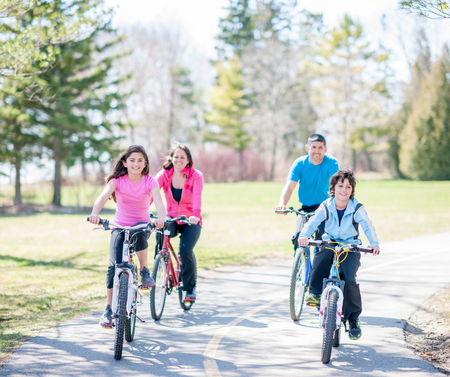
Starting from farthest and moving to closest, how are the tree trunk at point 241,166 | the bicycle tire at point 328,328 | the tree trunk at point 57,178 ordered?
the tree trunk at point 241,166 → the tree trunk at point 57,178 → the bicycle tire at point 328,328

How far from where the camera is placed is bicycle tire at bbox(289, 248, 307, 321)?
6367 mm

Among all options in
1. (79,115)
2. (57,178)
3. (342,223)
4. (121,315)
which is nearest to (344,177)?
(342,223)

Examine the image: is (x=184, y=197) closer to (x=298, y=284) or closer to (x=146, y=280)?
(x=146, y=280)

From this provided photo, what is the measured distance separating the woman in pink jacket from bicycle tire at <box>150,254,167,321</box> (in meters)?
0.31

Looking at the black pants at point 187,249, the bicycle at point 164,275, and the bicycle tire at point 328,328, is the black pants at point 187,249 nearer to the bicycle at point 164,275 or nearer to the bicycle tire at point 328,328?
the bicycle at point 164,275

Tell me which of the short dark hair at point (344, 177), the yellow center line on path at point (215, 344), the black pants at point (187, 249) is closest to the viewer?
the yellow center line on path at point (215, 344)

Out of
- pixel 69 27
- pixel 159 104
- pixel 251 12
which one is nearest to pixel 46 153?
pixel 69 27

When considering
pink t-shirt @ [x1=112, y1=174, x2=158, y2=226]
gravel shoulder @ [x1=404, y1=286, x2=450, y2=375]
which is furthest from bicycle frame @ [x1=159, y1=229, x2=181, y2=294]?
gravel shoulder @ [x1=404, y1=286, x2=450, y2=375]

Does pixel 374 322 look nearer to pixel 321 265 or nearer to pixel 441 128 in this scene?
pixel 321 265

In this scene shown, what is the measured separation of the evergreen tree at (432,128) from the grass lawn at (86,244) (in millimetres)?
12895

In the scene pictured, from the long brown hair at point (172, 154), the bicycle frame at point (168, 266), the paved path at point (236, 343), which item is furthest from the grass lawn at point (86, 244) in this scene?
the long brown hair at point (172, 154)

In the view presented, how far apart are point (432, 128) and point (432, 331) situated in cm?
4062

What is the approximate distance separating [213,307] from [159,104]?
49.8 meters

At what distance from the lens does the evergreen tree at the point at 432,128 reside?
42688mm
